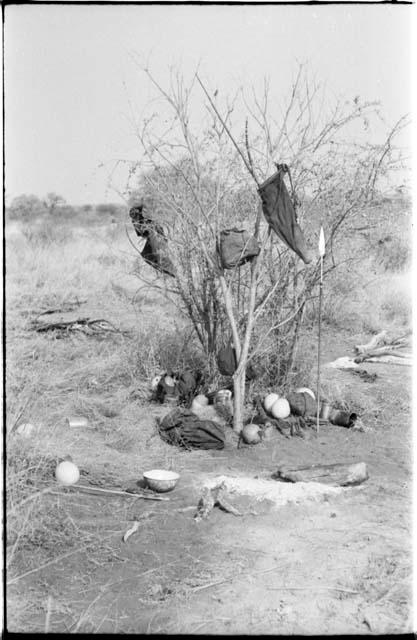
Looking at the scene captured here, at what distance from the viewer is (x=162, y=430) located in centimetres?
566

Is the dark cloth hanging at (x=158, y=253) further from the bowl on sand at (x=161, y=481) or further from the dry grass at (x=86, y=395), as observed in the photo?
the bowl on sand at (x=161, y=481)

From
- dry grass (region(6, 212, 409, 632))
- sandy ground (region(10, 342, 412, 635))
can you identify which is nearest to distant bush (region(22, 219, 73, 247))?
dry grass (region(6, 212, 409, 632))

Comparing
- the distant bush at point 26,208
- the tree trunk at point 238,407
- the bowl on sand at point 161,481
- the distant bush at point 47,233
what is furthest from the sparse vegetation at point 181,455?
the distant bush at point 26,208

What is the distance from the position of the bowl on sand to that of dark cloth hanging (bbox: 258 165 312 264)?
167cm

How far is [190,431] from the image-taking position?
18.1 ft

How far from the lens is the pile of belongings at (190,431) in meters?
5.48

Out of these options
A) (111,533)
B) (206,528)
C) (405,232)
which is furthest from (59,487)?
(405,232)

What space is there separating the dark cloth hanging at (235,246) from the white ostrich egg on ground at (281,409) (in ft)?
3.90

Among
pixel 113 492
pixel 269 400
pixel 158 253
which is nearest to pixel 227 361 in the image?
pixel 269 400

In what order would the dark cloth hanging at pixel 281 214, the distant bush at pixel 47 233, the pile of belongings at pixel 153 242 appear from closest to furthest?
the dark cloth hanging at pixel 281 214
the pile of belongings at pixel 153 242
the distant bush at pixel 47 233

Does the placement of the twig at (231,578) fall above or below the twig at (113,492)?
below

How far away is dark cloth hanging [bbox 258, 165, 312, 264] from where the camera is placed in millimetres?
5121

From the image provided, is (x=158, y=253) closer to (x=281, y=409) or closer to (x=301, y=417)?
(x=281, y=409)

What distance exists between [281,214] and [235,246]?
45 cm
